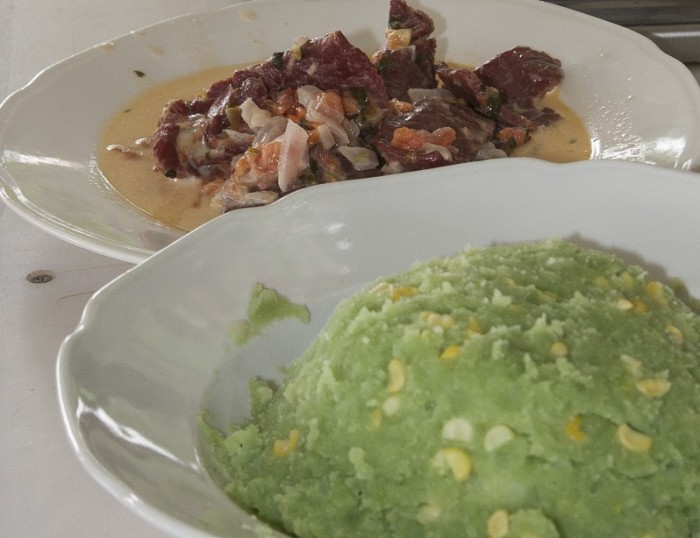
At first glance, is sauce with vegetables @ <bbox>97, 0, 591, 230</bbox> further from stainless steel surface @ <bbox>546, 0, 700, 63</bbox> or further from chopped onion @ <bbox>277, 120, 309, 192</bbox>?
stainless steel surface @ <bbox>546, 0, 700, 63</bbox>

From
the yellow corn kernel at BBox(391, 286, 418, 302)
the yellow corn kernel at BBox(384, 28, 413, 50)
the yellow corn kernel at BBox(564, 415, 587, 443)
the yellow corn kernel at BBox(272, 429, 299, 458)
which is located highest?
the yellow corn kernel at BBox(391, 286, 418, 302)

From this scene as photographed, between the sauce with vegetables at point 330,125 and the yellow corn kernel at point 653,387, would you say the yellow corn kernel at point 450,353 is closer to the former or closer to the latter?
the yellow corn kernel at point 653,387

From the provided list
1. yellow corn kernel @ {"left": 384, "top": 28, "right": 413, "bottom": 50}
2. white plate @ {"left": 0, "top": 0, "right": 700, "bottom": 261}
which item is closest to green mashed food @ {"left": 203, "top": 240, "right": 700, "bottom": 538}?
white plate @ {"left": 0, "top": 0, "right": 700, "bottom": 261}

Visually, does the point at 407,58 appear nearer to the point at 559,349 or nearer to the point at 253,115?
the point at 253,115

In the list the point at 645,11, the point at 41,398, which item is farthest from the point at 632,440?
the point at 645,11

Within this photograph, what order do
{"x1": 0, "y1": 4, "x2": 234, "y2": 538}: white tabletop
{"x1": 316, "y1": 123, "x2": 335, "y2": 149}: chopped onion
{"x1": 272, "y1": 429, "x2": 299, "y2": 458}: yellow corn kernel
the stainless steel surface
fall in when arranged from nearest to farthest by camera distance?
1. {"x1": 272, "y1": 429, "x2": 299, "y2": 458}: yellow corn kernel
2. {"x1": 0, "y1": 4, "x2": 234, "y2": 538}: white tabletop
3. {"x1": 316, "y1": 123, "x2": 335, "y2": 149}: chopped onion
4. the stainless steel surface

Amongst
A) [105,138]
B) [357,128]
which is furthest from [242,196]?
[105,138]

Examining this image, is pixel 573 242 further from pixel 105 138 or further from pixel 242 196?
pixel 105 138
